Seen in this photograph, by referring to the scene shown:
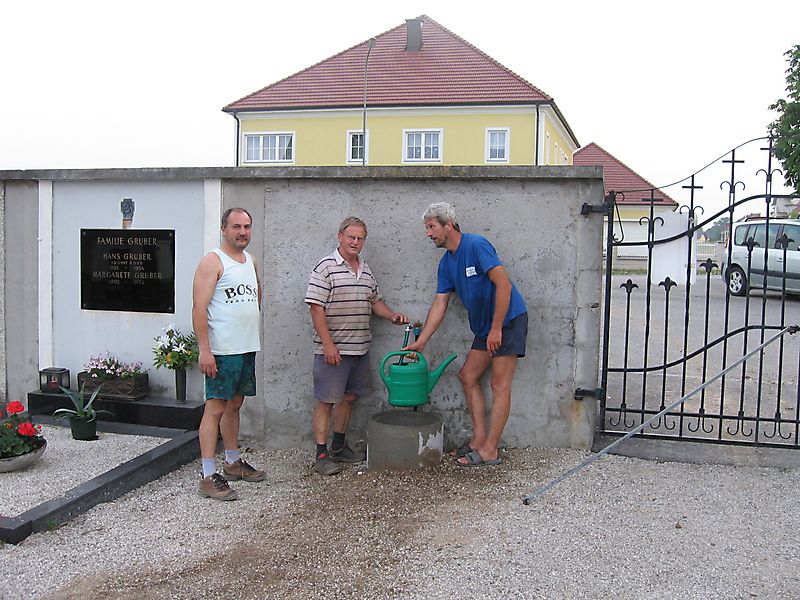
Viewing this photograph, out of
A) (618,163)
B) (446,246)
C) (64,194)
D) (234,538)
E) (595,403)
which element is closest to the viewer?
(234,538)

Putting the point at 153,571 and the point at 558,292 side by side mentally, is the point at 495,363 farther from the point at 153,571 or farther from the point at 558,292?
the point at 153,571

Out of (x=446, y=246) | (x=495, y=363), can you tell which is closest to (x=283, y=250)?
(x=446, y=246)

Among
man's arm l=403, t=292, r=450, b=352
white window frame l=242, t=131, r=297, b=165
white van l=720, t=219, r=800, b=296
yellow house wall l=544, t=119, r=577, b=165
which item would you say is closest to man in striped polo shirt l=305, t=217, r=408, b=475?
man's arm l=403, t=292, r=450, b=352

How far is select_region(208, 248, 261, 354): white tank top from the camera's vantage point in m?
4.84

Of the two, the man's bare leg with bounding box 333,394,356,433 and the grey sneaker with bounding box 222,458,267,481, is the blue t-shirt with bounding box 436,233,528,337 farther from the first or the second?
the grey sneaker with bounding box 222,458,267,481

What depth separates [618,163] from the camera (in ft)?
139

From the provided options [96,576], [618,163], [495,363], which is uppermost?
[618,163]

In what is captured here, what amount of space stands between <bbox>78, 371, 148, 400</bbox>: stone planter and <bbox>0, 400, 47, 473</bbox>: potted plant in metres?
0.97

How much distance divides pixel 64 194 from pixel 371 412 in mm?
3207

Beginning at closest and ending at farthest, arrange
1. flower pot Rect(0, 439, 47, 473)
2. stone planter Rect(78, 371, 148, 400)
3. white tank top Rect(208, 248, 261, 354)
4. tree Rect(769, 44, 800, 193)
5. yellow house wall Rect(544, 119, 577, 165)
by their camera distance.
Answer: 1. white tank top Rect(208, 248, 261, 354)
2. flower pot Rect(0, 439, 47, 473)
3. stone planter Rect(78, 371, 148, 400)
4. tree Rect(769, 44, 800, 193)
5. yellow house wall Rect(544, 119, 577, 165)

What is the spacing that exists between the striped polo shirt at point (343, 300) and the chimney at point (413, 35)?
1199 inches

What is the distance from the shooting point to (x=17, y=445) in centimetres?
516

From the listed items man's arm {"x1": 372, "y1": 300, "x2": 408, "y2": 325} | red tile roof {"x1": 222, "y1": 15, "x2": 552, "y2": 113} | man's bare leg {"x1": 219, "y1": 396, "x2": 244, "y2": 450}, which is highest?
red tile roof {"x1": 222, "y1": 15, "x2": 552, "y2": 113}

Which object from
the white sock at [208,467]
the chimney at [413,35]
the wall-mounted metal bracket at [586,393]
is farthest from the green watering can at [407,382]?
the chimney at [413,35]
